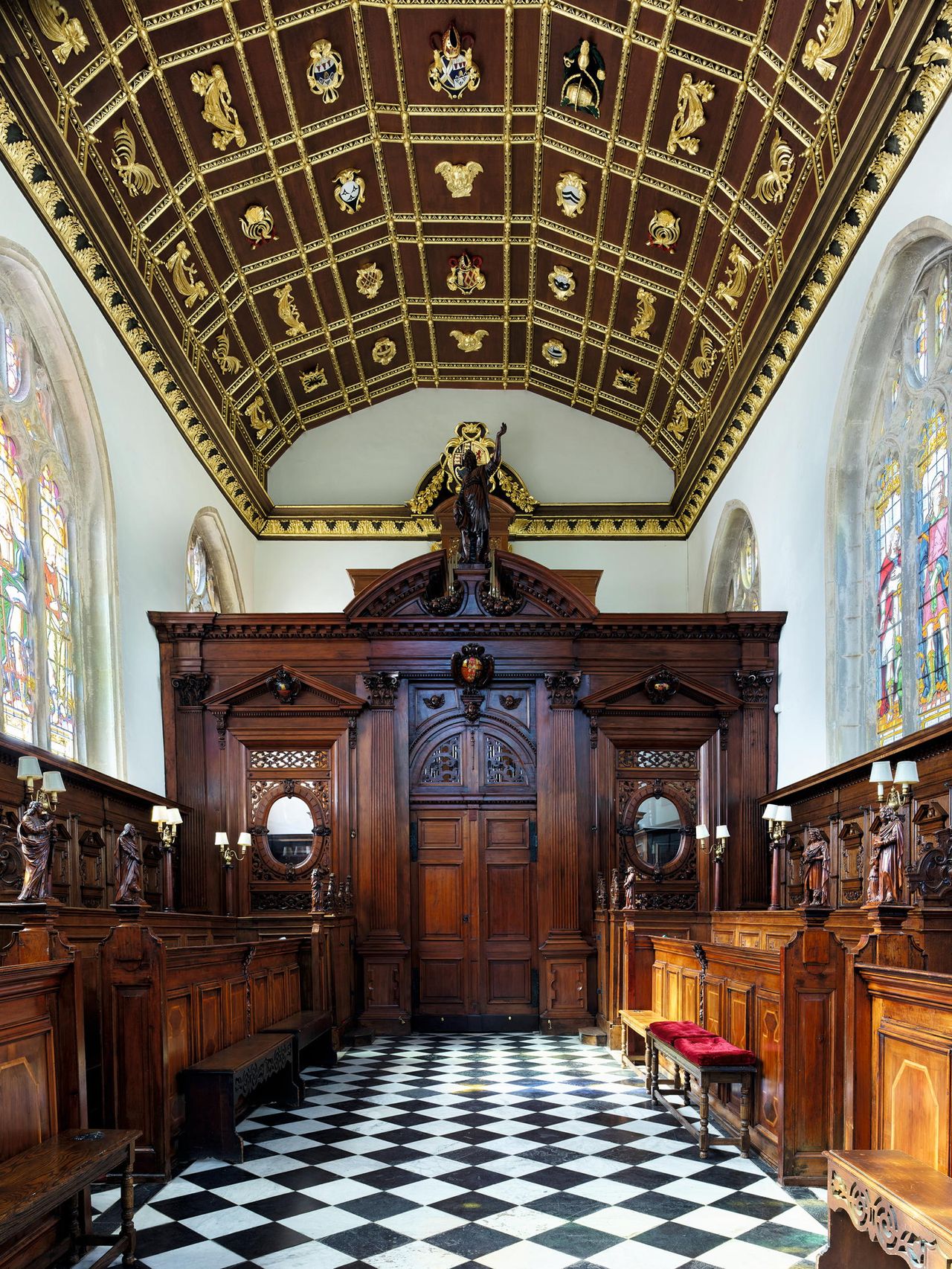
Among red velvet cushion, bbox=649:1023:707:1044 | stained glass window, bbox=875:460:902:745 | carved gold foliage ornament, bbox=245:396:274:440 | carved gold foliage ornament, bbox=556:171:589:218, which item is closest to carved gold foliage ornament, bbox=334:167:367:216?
carved gold foliage ornament, bbox=556:171:589:218

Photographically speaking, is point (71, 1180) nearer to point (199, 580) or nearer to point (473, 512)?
point (473, 512)

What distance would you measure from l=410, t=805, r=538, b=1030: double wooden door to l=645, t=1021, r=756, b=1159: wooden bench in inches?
228

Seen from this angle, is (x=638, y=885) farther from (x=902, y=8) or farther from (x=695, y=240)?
(x=902, y=8)

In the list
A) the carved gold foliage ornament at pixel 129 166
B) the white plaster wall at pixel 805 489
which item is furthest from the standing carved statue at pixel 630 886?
the carved gold foliage ornament at pixel 129 166

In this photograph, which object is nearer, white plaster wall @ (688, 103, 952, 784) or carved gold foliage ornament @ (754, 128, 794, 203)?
white plaster wall @ (688, 103, 952, 784)

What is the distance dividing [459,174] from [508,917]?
29.8 ft

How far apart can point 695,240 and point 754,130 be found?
236cm

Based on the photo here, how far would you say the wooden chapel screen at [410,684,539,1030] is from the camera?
46.0ft

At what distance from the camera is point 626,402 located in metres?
18.9

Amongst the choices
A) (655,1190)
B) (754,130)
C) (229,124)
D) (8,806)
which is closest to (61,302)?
(229,124)

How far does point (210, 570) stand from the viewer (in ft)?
56.3

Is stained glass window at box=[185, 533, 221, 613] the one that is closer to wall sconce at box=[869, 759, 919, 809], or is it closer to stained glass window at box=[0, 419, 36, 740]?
stained glass window at box=[0, 419, 36, 740]

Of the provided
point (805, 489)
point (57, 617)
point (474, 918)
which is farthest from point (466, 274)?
point (474, 918)

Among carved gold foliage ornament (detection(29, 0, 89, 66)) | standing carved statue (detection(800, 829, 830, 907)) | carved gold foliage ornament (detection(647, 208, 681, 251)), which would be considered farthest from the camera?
carved gold foliage ornament (detection(647, 208, 681, 251))
